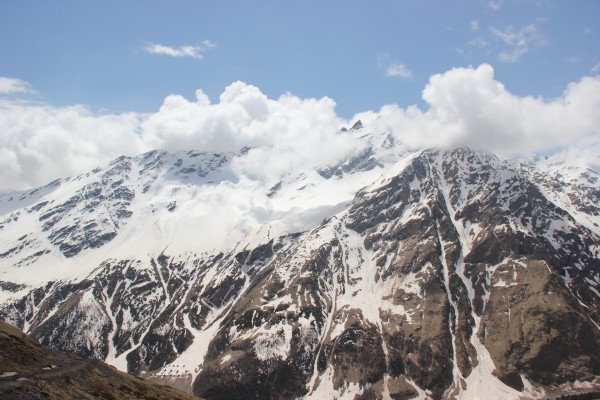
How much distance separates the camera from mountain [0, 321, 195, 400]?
227 ft

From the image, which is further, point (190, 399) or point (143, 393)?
point (190, 399)

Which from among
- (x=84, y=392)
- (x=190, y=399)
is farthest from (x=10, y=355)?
(x=190, y=399)

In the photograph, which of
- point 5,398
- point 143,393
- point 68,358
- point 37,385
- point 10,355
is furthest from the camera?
point 68,358

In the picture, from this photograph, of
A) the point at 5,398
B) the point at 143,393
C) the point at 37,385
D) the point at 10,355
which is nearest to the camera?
the point at 5,398

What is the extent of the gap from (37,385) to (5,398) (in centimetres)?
900

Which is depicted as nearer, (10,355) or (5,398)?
(5,398)

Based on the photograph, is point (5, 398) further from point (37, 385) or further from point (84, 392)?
point (84, 392)

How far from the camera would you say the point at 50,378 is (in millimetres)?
79688

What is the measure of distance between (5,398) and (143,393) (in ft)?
123

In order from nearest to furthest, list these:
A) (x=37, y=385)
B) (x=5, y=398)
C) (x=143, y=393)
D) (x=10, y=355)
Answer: (x=5, y=398), (x=37, y=385), (x=10, y=355), (x=143, y=393)

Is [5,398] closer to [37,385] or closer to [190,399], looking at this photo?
[37,385]

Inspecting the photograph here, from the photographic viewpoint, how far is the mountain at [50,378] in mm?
69062

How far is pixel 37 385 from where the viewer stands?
233 feet

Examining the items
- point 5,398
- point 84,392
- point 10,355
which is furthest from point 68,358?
point 5,398
